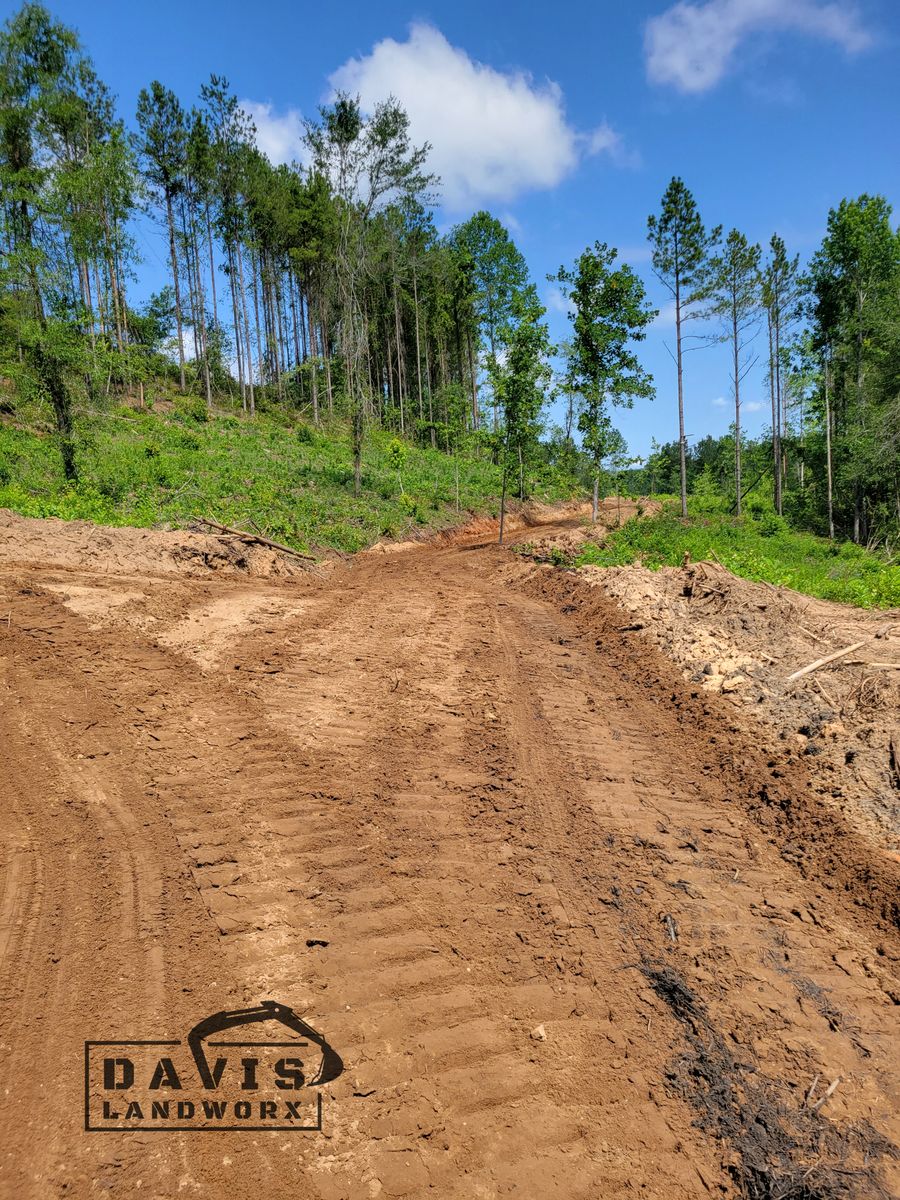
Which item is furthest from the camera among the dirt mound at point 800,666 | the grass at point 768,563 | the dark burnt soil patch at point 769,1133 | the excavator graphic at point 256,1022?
the grass at point 768,563

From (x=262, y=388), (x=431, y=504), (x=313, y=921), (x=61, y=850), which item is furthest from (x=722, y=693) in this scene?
(x=262, y=388)

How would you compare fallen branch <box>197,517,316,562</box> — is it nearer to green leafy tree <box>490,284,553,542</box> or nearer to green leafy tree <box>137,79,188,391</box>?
green leafy tree <box>490,284,553,542</box>

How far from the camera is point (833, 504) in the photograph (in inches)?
1266

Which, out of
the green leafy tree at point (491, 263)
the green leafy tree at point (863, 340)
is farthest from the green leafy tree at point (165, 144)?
the green leafy tree at point (863, 340)

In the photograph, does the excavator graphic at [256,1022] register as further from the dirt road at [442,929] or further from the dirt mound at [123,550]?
the dirt mound at [123,550]

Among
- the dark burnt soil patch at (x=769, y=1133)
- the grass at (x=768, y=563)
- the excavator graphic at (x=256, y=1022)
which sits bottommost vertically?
the dark burnt soil patch at (x=769, y=1133)

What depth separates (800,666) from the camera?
6.61 metres

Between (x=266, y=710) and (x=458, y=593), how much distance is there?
5.82 m

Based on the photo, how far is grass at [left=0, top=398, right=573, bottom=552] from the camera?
13.0m

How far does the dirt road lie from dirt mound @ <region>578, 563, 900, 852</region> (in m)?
0.37

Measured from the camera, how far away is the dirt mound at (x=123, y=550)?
9062mm

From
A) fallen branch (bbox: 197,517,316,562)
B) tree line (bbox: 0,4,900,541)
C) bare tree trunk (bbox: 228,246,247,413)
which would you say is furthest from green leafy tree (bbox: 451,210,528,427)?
fallen branch (bbox: 197,517,316,562)

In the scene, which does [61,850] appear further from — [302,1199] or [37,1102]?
[302,1199]

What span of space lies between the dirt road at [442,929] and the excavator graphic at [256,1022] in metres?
0.07
